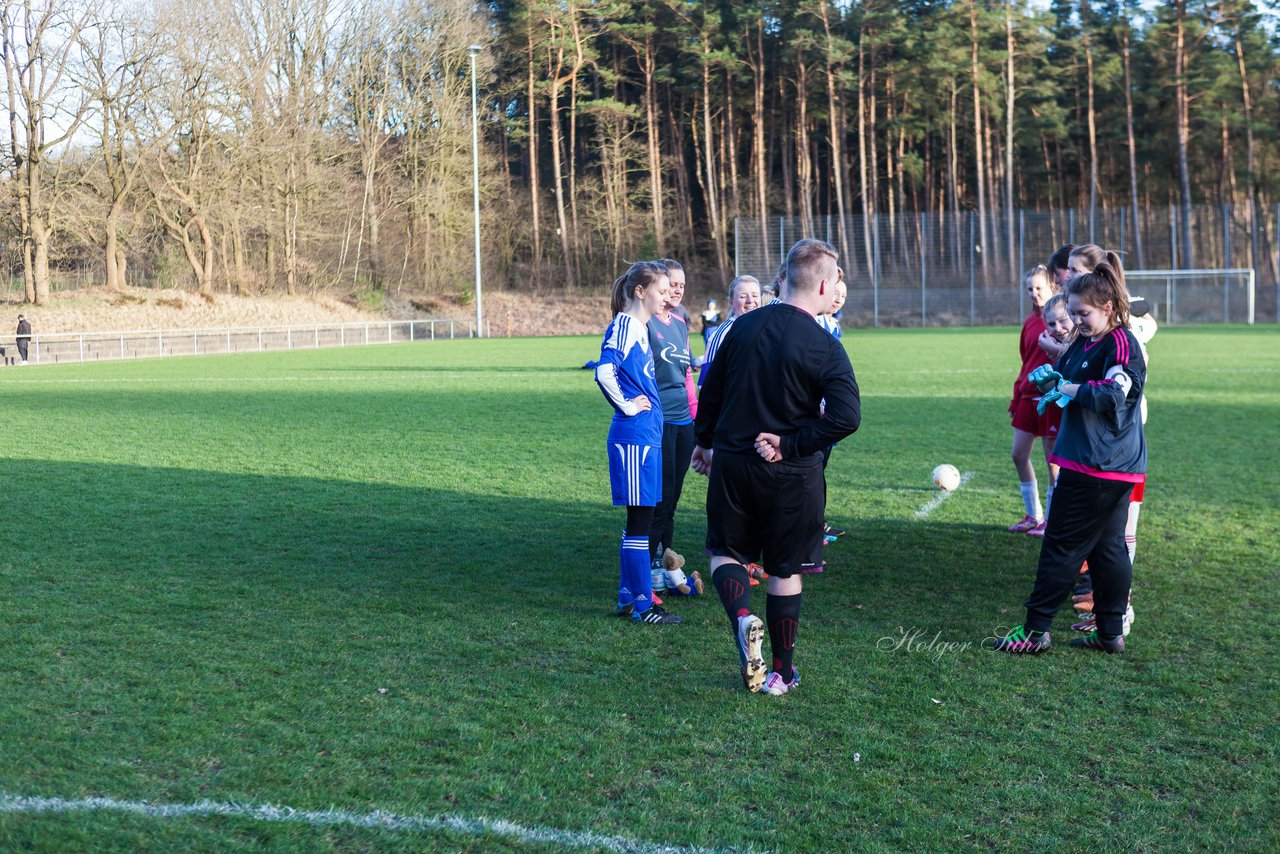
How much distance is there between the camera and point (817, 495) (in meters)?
4.12

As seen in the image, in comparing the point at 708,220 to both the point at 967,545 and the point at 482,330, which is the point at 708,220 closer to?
the point at 482,330

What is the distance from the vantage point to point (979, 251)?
47.2 meters

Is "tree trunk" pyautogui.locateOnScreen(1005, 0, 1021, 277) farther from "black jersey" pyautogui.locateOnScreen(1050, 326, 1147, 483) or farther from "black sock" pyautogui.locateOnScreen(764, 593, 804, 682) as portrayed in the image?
"black sock" pyautogui.locateOnScreen(764, 593, 804, 682)

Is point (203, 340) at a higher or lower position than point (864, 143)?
lower

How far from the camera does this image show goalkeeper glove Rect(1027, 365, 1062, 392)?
446 cm

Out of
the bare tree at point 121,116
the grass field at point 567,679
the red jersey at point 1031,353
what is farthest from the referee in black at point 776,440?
the bare tree at point 121,116

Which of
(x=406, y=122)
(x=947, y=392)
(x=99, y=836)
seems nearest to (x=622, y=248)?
(x=406, y=122)

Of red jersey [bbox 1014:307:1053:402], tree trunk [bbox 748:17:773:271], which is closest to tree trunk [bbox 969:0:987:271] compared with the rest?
tree trunk [bbox 748:17:773:271]

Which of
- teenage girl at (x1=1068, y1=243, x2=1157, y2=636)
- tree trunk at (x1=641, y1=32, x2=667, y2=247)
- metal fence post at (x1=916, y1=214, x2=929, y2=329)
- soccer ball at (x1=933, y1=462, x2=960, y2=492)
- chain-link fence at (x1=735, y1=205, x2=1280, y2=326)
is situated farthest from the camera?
tree trunk at (x1=641, y1=32, x2=667, y2=247)

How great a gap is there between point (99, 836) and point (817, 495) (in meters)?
2.54

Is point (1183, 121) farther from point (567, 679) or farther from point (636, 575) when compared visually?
point (567, 679)

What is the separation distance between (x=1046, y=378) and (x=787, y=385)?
49.2 inches

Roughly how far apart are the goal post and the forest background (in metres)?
4.30

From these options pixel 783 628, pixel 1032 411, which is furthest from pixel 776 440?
pixel 1032 411
